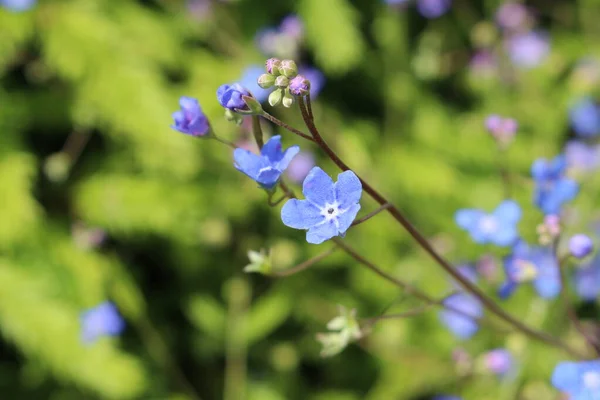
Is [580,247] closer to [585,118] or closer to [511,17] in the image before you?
[585,118]

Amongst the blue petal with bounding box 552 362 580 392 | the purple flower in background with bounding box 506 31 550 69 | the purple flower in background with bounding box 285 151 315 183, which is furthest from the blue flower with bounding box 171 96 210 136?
the purple flower in background with bounding box 506 31 550 69

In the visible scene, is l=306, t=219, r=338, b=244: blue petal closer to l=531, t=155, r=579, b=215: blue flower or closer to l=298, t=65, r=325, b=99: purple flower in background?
l=531, t=155, r=579, b=215: blue flower

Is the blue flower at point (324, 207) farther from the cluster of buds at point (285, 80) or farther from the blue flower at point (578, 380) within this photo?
the blue flower at point (578, 380)

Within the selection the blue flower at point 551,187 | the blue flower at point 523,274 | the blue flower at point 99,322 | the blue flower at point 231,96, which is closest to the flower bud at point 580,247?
the blue flower at point 523,274

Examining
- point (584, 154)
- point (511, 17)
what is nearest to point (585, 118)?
point (584, 154)

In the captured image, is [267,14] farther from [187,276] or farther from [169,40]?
[187,276]

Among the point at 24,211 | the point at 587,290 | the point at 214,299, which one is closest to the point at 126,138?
the point at 24,211
